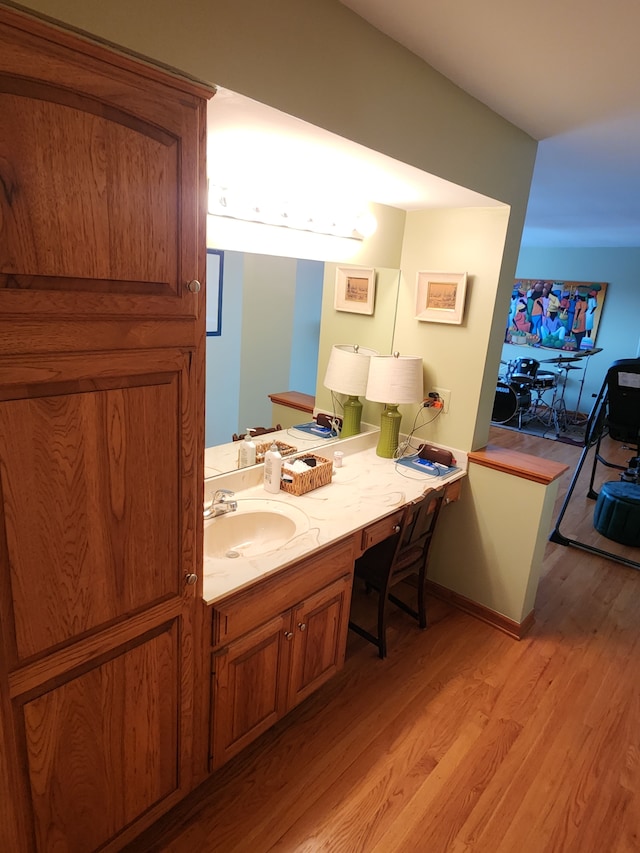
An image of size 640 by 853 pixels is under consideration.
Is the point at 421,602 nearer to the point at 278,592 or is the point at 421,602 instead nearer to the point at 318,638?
the point at 318,638

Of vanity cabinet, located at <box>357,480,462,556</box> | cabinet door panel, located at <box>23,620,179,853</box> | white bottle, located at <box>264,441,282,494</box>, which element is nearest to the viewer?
cabinet door panel, located at <box>23,620,179,853</box>

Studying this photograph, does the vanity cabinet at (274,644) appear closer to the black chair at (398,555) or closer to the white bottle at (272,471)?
the black chair at (398,555)

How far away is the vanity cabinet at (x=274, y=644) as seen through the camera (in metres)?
1.59

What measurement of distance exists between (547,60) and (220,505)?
6.18 feet

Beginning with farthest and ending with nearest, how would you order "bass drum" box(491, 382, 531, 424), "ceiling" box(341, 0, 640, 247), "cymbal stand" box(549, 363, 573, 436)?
"cymbal stand" box(549, 363, 573, 436)
"bass drum" box(491, 382, 531, 424)
"ceiling" box(341, 0, 640, 247)

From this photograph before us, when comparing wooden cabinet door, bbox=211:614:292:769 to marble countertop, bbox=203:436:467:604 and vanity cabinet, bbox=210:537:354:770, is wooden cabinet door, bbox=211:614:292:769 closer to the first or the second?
vanity cabinet, bbox=210:537:354:770

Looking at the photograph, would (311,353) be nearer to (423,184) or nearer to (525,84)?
(423,184)

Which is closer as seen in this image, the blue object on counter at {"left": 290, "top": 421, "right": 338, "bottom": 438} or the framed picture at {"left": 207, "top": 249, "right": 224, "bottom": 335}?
the framed picture at {"left": 207, "top": 249, "right": 224, "bottom": 335}

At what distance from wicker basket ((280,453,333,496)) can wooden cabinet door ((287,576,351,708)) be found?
0.44m

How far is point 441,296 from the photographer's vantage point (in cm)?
263

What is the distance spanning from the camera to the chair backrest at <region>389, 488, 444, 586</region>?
223 cm

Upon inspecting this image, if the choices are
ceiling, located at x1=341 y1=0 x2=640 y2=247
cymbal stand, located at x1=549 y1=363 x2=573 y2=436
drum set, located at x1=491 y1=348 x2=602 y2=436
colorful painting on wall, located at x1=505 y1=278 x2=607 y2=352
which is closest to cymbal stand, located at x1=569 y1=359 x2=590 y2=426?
drum set, located at x1=491 y1=348 x2=602 y2=436

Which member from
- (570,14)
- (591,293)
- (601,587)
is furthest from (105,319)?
(591,293)

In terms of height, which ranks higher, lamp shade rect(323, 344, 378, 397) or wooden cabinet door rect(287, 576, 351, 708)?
lamp shade rect(323, 344, 378, 397)
